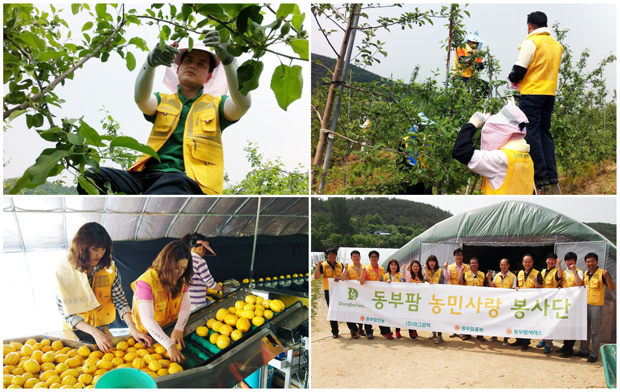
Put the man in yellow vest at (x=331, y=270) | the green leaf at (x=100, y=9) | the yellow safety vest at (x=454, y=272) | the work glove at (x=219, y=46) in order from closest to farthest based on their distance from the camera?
the work glove at (x=219, y=46), the green leaf at (x=100, y=9), the man in yellow vest at (x=331, y=270), the yellow safety vest at (x=454, y=272)

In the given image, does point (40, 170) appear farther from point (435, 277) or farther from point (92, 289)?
point (435, 277)

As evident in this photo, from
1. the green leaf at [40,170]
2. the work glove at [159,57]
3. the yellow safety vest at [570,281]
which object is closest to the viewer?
the green leaf at [40,170]

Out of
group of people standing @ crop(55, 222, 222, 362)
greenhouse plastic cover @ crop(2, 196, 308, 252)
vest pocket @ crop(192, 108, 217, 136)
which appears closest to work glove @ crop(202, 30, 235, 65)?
vest pocket @ crop(192, 108, 217, 136)

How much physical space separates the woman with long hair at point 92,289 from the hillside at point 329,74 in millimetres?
1521

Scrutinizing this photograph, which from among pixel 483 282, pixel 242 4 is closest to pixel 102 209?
pixel 242 4

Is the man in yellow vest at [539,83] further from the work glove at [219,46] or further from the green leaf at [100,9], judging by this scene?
the green leaf at [100,9]

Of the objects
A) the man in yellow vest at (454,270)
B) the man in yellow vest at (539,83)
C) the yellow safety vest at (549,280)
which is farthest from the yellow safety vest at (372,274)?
the man in yellow vest at (539,83)

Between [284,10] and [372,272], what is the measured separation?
2187 mm

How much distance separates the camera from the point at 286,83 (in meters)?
0.82

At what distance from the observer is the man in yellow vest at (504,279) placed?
257 centimetres

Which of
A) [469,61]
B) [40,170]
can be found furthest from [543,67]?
[40,170]

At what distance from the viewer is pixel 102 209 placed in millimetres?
2156

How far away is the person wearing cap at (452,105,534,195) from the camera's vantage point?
221 cm

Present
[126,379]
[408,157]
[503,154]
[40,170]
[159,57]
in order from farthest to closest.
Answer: [408,157], [503,154], [126,379], [159,57], [40,170]
